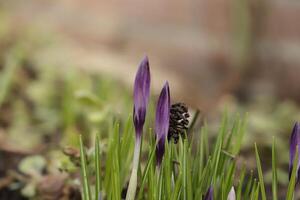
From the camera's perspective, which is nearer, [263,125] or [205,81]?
[263,125]

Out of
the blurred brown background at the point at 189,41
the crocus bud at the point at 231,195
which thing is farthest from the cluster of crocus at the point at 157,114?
the blurred brown background at the point at 189,41

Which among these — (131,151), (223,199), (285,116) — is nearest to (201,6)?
(285,116)

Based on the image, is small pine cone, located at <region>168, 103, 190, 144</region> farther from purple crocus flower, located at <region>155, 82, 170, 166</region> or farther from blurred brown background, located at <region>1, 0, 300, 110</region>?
blurred brown background, located at <region>1, 0, 300, 110</region>

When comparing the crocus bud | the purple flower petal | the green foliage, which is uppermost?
the purple flower petal

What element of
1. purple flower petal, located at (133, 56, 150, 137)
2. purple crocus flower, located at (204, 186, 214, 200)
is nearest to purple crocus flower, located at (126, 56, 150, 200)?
purple flower petal, located at (133, 56, 150, 137)

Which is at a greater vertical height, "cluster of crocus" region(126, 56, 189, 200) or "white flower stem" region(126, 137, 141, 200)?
"cluster of crocus" region(126, 56, 189, 200)

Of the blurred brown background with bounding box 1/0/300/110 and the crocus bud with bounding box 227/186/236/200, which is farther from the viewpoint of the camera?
the blurred brown background with bounding box 1/0/300/110

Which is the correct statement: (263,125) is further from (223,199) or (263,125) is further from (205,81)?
(223,199)

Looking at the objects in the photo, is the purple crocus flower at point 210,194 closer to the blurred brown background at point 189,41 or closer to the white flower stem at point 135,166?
the white flower stem at point 135,166
